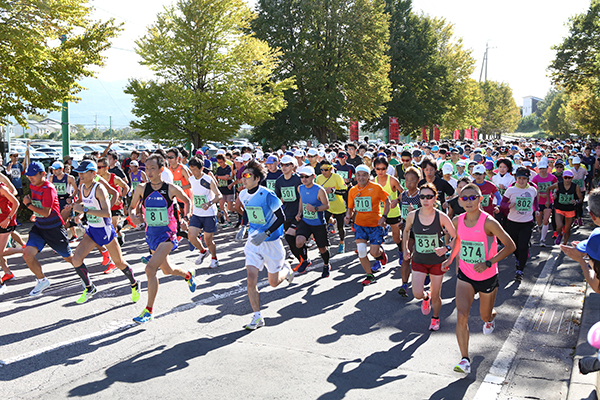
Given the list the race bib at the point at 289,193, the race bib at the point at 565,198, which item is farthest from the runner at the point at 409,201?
the race bib at the point at 565,198

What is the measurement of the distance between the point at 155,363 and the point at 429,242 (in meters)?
3.25

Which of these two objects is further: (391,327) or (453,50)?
(453,50)

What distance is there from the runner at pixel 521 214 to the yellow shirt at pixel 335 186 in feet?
9.42

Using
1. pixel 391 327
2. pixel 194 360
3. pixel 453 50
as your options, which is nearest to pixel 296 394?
pixel 194 360

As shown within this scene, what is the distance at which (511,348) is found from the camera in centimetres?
577

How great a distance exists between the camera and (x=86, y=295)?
739 centimetres

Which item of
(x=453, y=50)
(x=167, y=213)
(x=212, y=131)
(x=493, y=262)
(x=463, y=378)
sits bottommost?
(x=463, y=378)

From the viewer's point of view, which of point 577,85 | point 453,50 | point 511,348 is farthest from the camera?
point 453,50

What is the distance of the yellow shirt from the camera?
975 centimetres

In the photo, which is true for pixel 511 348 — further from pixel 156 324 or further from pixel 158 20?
pixel 158 20

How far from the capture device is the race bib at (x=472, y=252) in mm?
5246

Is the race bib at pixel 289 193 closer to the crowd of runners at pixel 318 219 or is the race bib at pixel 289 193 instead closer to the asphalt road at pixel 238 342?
the crowd of runners at pixel 318 219

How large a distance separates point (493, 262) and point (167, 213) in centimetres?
383

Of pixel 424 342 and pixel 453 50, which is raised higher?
pixel 453 50
